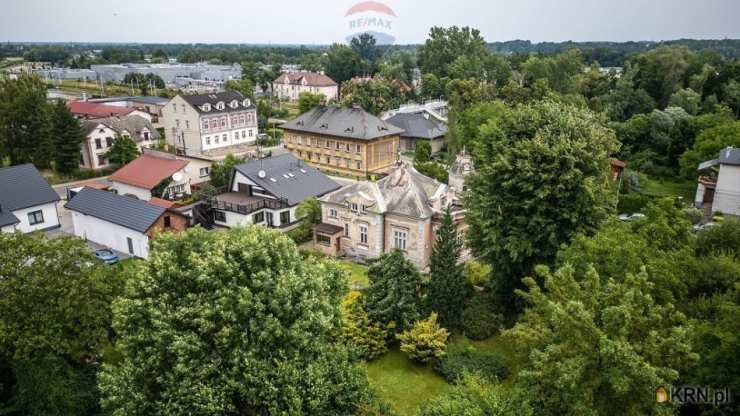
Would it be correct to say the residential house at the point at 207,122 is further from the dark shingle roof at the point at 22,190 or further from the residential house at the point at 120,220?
the residential house at the point at 120,220

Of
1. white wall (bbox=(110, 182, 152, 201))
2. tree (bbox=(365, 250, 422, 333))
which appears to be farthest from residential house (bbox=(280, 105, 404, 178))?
tree (bbox=(365, 250, 422, 333))

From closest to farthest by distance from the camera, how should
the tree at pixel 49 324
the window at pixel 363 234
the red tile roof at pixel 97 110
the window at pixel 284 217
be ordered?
1. the tree at pixel 49 324
2. the window at pixel 363 234
3. the window at pixel 284 217
4. the red tile roof at pixel 97 110

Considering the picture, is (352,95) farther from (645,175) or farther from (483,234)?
(483,234)

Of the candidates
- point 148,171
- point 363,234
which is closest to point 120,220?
point 148,171

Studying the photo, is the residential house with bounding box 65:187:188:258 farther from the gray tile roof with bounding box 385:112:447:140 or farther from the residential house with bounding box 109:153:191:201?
the gray tile roof with bounding box 385:112:447:140

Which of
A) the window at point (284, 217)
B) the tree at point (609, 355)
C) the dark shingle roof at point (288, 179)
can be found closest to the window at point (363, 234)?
the dark shingle roof at point (288, 179)

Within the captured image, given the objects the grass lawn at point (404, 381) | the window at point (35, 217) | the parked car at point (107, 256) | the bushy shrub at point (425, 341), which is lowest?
the grass lawn at point (404, 381)
